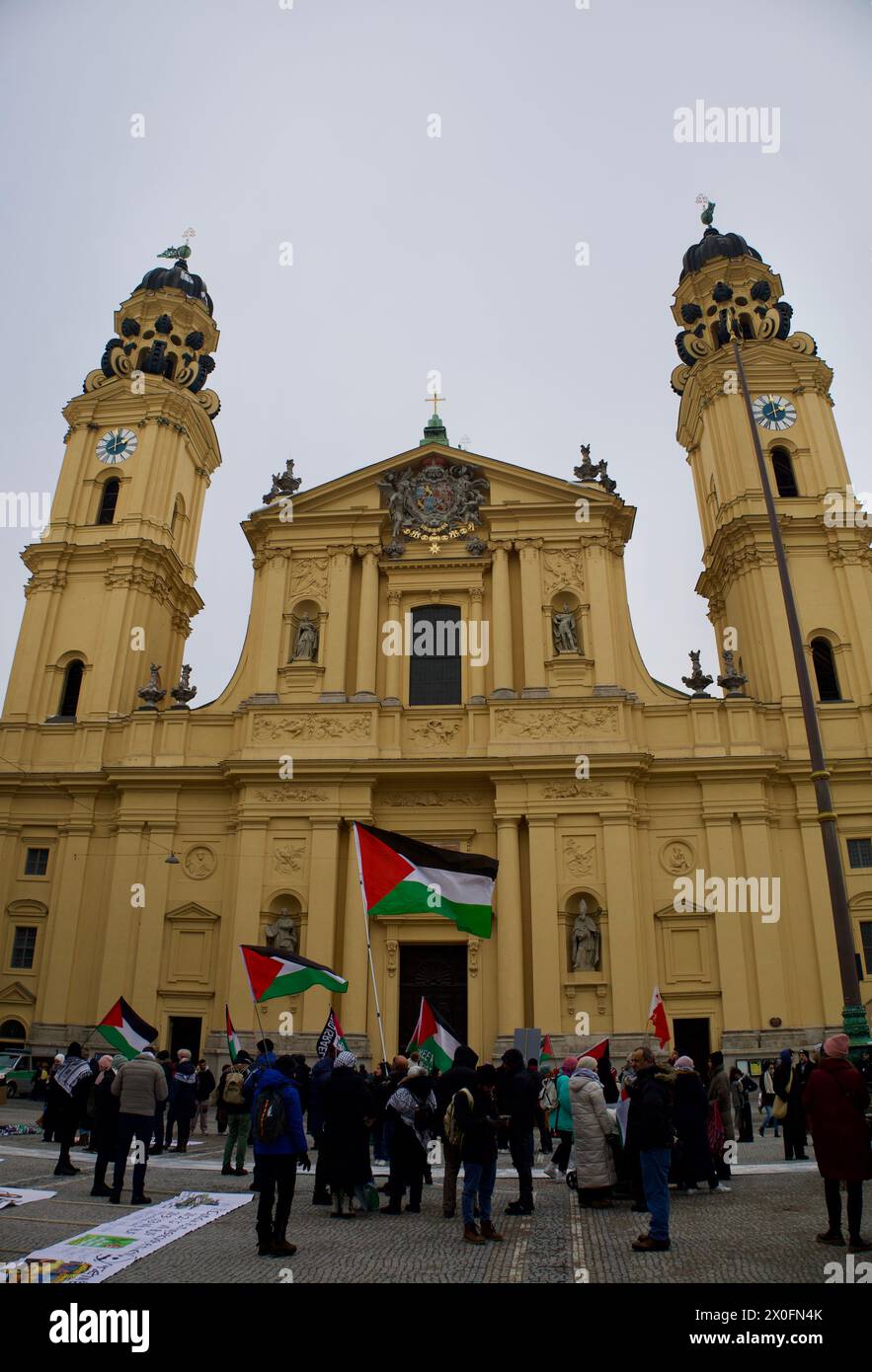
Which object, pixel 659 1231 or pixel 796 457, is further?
pixel 796 457

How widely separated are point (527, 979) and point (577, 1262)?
16521 mm

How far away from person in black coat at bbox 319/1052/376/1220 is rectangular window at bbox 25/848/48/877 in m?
19.7

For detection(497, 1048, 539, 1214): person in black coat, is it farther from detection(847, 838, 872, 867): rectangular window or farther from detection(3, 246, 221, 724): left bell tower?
detection(3, 246, 221, 724): left bell tower

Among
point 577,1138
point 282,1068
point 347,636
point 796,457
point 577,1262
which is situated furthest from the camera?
point 796,457

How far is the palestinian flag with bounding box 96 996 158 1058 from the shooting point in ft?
47.2

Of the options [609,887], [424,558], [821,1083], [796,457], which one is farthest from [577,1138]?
[796,457]

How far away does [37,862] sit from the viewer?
2609 cm

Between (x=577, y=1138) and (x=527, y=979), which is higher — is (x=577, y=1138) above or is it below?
below

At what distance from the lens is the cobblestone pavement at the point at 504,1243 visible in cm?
640

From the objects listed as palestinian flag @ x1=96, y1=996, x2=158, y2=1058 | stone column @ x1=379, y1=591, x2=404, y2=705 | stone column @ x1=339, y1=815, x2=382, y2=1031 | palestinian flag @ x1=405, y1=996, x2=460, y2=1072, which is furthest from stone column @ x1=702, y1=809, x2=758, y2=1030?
palestinian flag @ x1=96, y1=996, x2=158, y2=1058

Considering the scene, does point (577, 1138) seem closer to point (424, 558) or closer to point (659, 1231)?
point (659, 1231)

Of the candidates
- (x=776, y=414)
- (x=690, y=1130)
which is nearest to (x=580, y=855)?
(x=690, y=1130)

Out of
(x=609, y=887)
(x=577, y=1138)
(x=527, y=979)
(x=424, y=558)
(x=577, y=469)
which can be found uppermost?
(x=577, y=469)

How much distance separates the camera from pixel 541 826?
23656 millimetres
